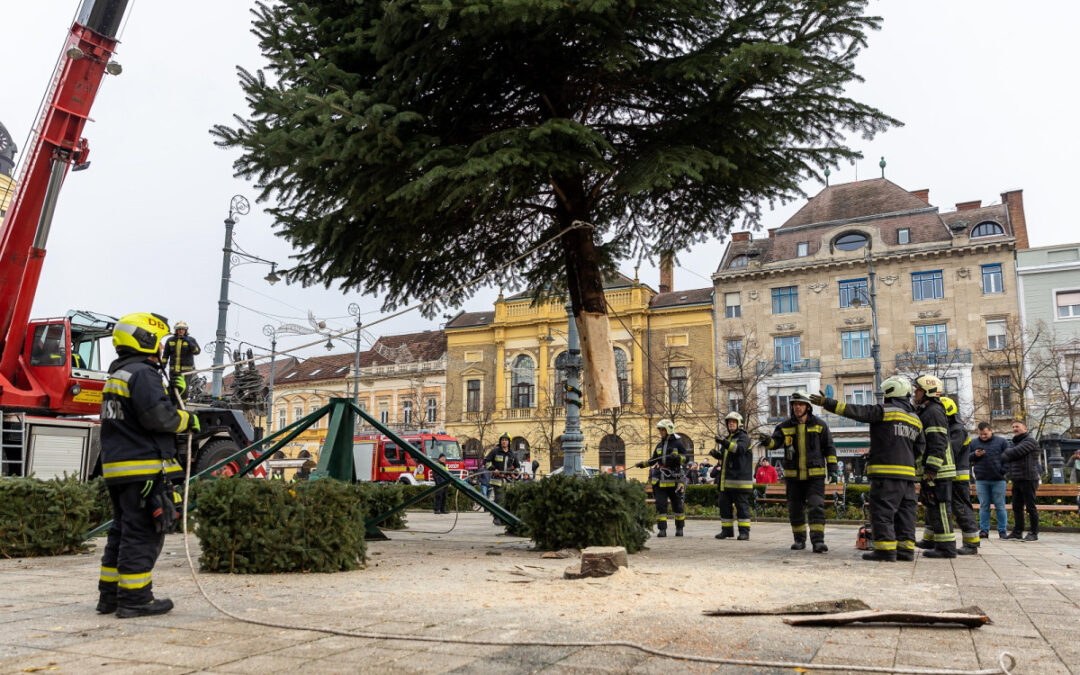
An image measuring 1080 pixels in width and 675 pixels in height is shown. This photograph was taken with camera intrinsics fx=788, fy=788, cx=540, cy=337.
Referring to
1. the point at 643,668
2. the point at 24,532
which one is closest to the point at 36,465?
the point at 24,532

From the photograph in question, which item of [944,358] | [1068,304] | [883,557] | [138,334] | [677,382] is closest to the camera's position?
[138,334]

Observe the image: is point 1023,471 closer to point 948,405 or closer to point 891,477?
point 948,405

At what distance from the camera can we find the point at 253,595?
584cm

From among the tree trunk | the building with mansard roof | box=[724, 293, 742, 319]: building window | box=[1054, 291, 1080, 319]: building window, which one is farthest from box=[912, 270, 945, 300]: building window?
the tree trunk

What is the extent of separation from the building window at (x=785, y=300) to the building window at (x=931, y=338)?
6506 millimetres

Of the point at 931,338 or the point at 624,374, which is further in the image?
the point at 624,374

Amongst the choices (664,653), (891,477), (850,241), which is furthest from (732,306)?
(664,653)

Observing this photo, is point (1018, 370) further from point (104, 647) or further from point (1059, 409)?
point (104, 647)

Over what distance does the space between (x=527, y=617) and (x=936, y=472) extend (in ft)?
20.5

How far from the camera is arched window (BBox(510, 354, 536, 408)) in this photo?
52.0 meters

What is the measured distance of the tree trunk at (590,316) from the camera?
10.5 metres

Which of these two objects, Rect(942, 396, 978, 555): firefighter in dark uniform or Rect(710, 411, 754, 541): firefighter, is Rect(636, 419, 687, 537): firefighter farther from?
Rect(942, 396, 978, 555): firefighter in dark uniform

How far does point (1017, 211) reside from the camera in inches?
1791

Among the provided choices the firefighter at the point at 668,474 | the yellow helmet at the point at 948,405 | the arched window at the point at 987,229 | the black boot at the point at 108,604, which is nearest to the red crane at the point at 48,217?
the black boot at the point at 108,604
